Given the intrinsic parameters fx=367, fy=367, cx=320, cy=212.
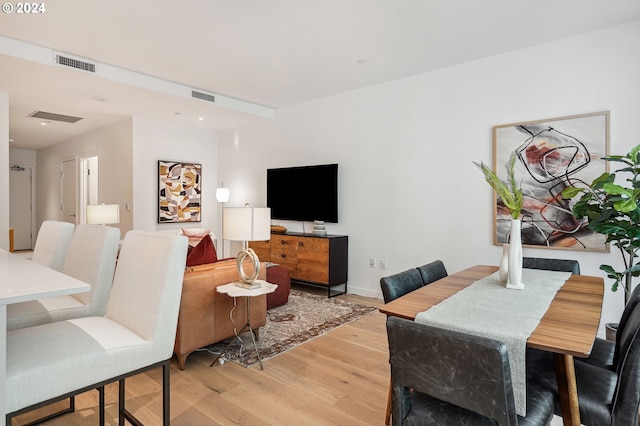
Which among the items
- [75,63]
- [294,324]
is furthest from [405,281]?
[75,63]

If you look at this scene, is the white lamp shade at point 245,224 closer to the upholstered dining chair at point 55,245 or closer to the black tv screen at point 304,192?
the upholstered dining chair at point 55,245

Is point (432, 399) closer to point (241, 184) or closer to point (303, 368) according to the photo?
point (303, 368)

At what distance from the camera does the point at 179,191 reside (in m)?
6.30

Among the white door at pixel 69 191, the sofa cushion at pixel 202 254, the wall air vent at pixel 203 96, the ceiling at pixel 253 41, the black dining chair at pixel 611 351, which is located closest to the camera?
the black dining chair at pixel 611 351

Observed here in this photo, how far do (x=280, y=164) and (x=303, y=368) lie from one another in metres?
3.68

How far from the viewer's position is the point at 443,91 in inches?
162

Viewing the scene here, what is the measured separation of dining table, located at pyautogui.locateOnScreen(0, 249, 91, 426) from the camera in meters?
1.15

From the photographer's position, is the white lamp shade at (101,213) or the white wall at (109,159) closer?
the white lamp shade at (101,213)

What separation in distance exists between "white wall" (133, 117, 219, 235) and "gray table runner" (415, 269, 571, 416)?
5336mm

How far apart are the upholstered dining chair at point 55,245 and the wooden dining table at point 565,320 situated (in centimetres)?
219

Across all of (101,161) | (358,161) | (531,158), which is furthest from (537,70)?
(101,161)

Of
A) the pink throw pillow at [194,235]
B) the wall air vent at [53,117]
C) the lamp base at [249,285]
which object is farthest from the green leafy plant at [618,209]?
the wall air vent at [53,117]

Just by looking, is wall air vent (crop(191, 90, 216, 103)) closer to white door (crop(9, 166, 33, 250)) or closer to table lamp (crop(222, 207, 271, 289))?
table lamp (crop(222, 207, 271, 289))

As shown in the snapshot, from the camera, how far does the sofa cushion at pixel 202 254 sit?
2959 mm
